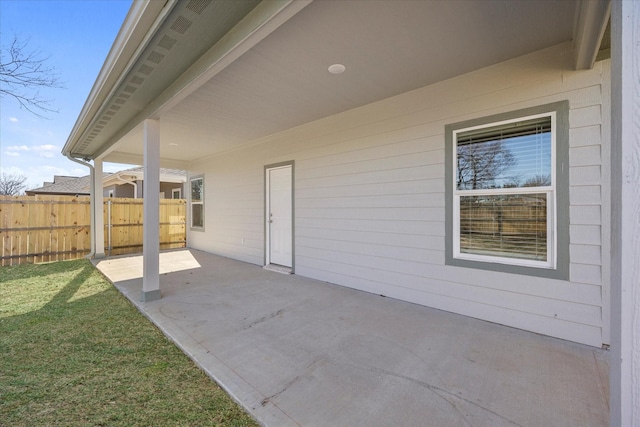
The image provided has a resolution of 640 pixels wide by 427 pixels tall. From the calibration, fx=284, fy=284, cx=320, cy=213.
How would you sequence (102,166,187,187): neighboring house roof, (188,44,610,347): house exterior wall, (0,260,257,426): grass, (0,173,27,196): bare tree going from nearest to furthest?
(0,260,257,426): grass, (188,44,610,347): house exterior wall, (102,166,187,187): neighboring house roof, (0,173,27,196): bare tree

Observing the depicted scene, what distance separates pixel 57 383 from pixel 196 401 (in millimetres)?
1133

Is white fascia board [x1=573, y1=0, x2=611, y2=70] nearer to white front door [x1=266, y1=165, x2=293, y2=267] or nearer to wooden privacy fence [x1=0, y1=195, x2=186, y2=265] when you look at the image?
white front door [x1=266, y1=165, x2=293, y2=267]

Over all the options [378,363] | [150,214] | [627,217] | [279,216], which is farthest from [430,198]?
[150,214]

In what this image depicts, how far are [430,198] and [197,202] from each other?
7.31 m

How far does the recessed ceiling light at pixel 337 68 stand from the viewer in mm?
3027

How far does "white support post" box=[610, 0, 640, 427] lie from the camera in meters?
0.96

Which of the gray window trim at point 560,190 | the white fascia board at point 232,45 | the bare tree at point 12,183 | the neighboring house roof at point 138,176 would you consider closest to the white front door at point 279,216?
the white fascia board at point 232,45

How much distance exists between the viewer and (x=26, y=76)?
432 centimetres

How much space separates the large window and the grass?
4871 millimetres

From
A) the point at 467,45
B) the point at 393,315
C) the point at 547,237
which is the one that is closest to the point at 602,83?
the point at 467,45

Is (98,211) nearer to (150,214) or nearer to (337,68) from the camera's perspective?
(150,214)

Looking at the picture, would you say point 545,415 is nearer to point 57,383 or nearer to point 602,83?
point 602,83

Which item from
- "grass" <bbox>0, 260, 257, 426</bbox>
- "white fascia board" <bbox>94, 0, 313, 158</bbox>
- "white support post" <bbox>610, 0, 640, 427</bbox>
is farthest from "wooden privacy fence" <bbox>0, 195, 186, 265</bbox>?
"white support post" <bbox>610, 0, 640, 427</bbox>

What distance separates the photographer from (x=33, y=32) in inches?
175
